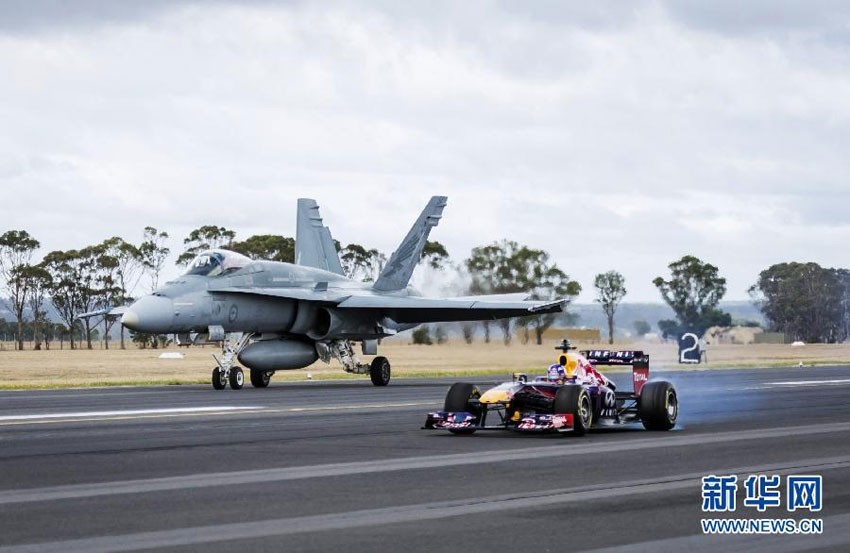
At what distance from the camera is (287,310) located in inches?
1577

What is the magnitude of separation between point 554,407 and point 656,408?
188cm

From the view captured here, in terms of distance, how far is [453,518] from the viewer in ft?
35.1

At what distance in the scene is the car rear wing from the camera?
66.9 feet

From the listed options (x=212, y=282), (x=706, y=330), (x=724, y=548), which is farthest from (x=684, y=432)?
(x=706, y=330)

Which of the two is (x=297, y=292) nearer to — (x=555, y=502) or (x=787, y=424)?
(x=787, y=424)

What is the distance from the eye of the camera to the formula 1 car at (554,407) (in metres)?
18.0

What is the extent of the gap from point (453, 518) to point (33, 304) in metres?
117

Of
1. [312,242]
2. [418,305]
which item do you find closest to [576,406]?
[418,305]

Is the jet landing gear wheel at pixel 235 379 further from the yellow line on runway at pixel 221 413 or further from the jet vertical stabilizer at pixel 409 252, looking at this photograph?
the yellow line on runway at pixel 221 413

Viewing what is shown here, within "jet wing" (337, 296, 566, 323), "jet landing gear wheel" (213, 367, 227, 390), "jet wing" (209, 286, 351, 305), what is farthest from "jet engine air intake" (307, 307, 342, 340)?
"jet landing gear wheel" (213, 367, 227, 390)

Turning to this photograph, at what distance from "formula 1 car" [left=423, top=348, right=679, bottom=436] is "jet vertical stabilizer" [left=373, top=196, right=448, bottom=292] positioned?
25841 mm

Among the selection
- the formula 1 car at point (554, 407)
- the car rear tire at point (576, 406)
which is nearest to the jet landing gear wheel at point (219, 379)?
the formula 1 car at point (554, 407)

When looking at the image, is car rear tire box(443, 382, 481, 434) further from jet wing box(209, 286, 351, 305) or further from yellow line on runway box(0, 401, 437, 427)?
jet wing box(209, 286, 351, 305)

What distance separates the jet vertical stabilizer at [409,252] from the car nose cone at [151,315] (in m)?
10.5
